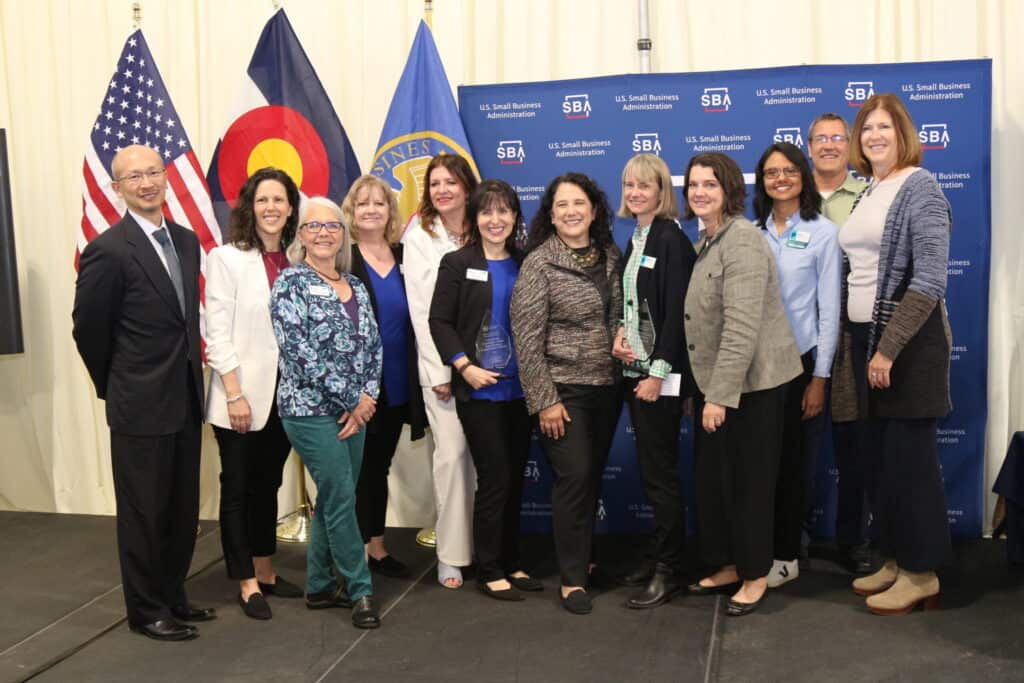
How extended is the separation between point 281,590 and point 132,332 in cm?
116

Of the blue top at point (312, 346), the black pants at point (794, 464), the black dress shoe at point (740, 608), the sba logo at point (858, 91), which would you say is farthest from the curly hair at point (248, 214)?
the sba logo at point (858, 91)

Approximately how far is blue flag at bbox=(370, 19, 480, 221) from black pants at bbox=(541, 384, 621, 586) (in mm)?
1361

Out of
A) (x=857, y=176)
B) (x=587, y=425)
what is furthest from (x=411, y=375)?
(x=857, y=176)

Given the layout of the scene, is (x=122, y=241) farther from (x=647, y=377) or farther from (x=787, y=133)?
(x=787, y=133)

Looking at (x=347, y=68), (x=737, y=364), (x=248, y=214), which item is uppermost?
(x=347, y=68)

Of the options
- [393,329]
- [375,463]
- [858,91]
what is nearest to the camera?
[393,329]

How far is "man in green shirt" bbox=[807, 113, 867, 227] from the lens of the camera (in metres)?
3.73

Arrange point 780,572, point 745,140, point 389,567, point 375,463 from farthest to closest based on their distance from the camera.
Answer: point 745,140, point 389,567, point 375,463, point 780,572

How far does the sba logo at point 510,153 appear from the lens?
4.44 meters

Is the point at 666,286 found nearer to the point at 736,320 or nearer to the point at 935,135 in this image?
the point at 736,320

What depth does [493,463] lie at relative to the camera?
12.0ft

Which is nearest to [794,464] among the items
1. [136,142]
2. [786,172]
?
[786,172]

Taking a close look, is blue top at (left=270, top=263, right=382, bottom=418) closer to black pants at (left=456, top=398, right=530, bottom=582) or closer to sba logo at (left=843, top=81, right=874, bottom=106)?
black pants at (left=456, top=398, right=530, bottom=582)

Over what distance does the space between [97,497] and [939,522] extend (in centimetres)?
421
